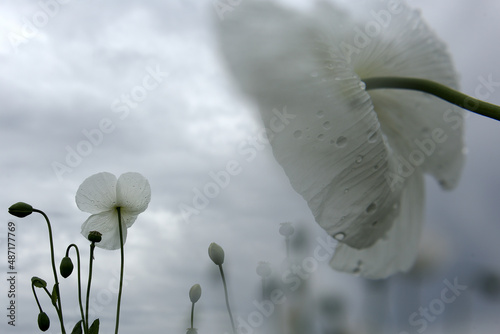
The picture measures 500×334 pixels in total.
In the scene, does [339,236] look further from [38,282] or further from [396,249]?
[38,282]

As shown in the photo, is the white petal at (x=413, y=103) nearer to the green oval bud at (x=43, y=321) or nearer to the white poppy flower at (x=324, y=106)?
the white poppy flower at (x=324, y=106)

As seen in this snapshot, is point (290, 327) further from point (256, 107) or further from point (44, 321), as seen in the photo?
point (44, 321)

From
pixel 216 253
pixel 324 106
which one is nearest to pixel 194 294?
pixel 216 253

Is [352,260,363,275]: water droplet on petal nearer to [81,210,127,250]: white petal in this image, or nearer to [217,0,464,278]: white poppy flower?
[217,0,464,278]: white poppy flower

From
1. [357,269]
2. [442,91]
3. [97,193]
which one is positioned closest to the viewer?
[442,91]

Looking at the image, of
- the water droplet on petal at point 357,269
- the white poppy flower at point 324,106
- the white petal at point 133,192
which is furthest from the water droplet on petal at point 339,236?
the white petal at point 133,192

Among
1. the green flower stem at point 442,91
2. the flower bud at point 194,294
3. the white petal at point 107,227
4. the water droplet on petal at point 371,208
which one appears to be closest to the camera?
the green flower stem at point 442,91

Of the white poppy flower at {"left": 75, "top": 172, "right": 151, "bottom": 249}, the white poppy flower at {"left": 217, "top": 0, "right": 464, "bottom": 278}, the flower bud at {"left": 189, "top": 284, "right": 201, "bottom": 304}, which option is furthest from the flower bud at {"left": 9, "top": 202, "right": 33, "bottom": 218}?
the white poppy flower at {"left": 217, "top": 0, "right": 464, "bottom": 278}

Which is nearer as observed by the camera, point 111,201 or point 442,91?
point 442,91
